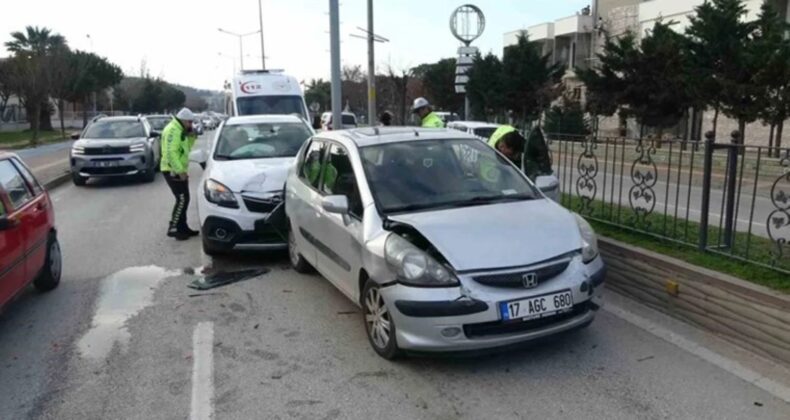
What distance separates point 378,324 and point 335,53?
1107cm

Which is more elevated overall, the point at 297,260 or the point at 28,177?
the point at 28,177

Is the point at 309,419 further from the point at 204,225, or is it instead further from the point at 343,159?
the point at 204,225

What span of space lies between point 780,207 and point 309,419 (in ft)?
12.4

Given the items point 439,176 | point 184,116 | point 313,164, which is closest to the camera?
point 439,176

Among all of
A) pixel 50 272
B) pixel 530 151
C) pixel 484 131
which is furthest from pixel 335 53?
pixel 50 272

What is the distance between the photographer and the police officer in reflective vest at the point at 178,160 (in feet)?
28.6

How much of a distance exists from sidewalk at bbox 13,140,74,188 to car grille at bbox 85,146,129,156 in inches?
46.2

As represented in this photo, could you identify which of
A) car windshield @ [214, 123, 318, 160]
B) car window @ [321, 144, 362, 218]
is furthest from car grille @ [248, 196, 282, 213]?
car window @ [321, 144, 362, 218]

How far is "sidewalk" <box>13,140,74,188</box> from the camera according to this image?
53.3 feet

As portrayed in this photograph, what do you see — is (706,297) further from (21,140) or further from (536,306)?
(21,140)

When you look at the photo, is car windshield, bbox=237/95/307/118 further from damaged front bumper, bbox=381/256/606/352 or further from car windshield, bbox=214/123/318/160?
damaged front bumper, bbox=381/256/606/352

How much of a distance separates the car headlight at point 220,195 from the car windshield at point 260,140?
0.93 metres

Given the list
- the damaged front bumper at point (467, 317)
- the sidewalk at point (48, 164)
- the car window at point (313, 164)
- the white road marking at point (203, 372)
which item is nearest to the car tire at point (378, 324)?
the damaged front bumper at point (467, 317)

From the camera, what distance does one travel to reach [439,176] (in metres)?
5.24
